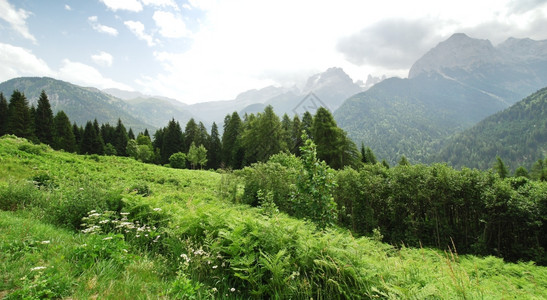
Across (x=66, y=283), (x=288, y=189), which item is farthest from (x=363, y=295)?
(x=288, y=189)

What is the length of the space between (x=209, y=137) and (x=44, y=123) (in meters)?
31.2

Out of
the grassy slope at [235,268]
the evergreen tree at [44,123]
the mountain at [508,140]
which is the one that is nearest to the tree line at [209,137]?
the evergreen tree at [44,123]

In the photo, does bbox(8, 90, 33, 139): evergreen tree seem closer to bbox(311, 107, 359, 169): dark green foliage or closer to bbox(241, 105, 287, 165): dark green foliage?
bbox(241, 105, 287, 165): dark green foliage

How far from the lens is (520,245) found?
7.36m

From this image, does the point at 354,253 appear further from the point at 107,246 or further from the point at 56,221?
the point at 56,221

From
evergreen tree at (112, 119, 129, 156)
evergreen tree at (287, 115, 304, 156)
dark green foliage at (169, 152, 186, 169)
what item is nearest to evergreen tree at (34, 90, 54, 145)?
evergreen tree at (112, 119, 129, 156)

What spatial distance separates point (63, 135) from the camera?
158 ft

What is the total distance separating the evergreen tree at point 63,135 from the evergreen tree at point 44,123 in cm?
103

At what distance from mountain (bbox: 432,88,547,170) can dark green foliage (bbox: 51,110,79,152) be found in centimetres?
18616

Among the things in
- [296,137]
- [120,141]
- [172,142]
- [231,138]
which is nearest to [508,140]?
[296,137]

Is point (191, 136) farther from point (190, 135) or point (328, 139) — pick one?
point (328, 139)

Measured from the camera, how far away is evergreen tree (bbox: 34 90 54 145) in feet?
146

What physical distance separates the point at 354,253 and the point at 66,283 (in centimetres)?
361

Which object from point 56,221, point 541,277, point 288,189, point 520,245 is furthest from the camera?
point 288,189
